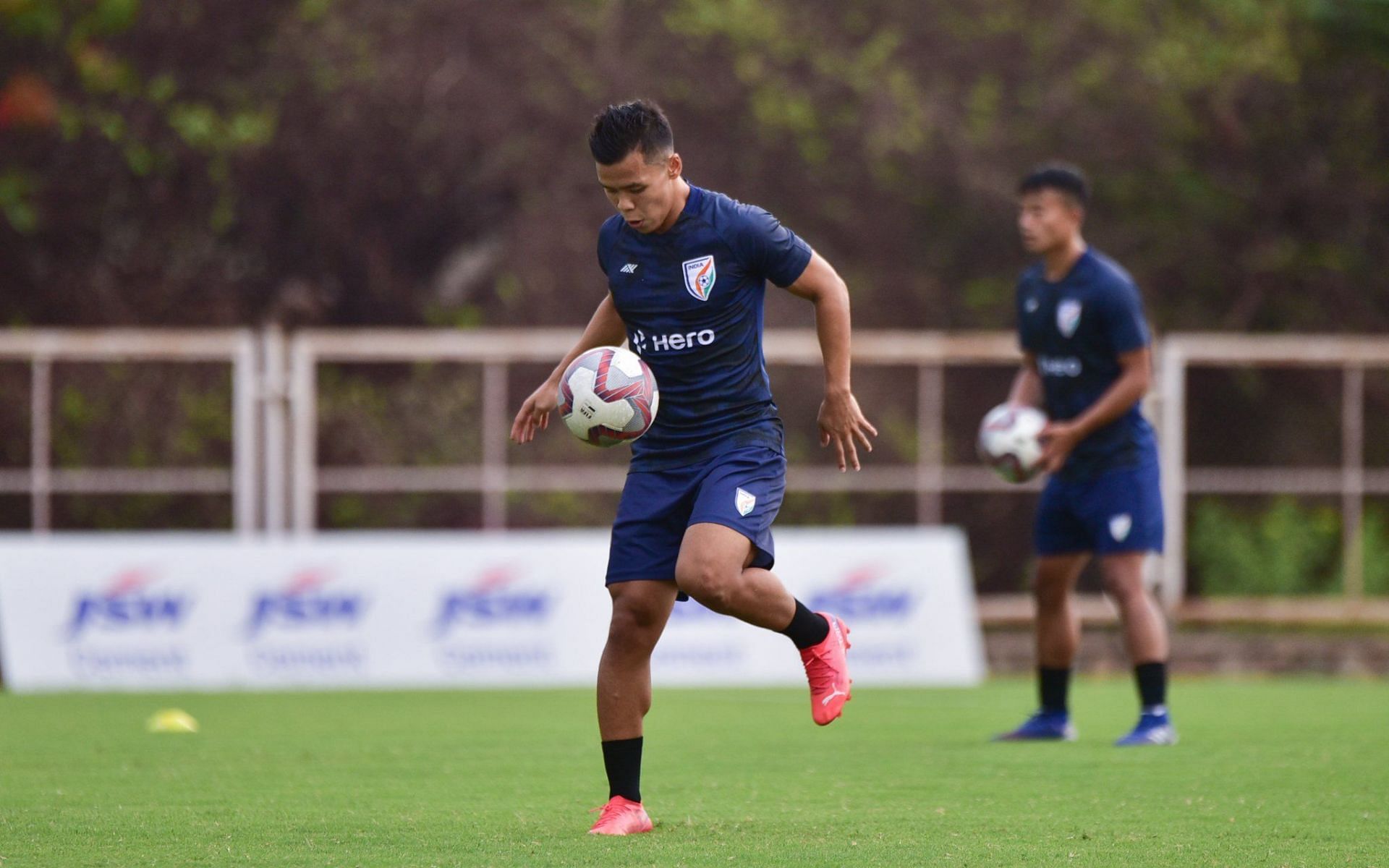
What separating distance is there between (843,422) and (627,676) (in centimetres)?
99

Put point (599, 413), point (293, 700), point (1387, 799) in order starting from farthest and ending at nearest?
point (293, 700), point (1387, 799), point (599, 413)

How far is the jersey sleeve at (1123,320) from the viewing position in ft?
26.3

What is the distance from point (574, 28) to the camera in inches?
821

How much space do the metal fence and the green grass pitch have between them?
3.00m

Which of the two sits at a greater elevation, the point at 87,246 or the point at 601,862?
the point at 87,246

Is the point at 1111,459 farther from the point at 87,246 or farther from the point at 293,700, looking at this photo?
the point at 87,246

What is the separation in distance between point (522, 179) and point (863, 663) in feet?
28.9

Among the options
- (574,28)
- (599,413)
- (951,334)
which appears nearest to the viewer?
(599,413)

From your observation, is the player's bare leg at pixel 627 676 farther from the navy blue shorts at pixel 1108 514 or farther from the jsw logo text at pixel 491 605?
the jsw logo text at pixel 491 605

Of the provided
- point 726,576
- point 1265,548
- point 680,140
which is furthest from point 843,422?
point 680,140

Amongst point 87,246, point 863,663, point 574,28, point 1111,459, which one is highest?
point 574,28

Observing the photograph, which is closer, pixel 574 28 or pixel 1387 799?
pixel 1387 799

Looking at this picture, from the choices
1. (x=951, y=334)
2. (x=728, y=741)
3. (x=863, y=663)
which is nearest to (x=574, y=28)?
(x=951, y=334)

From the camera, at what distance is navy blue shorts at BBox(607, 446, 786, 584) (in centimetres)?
554
